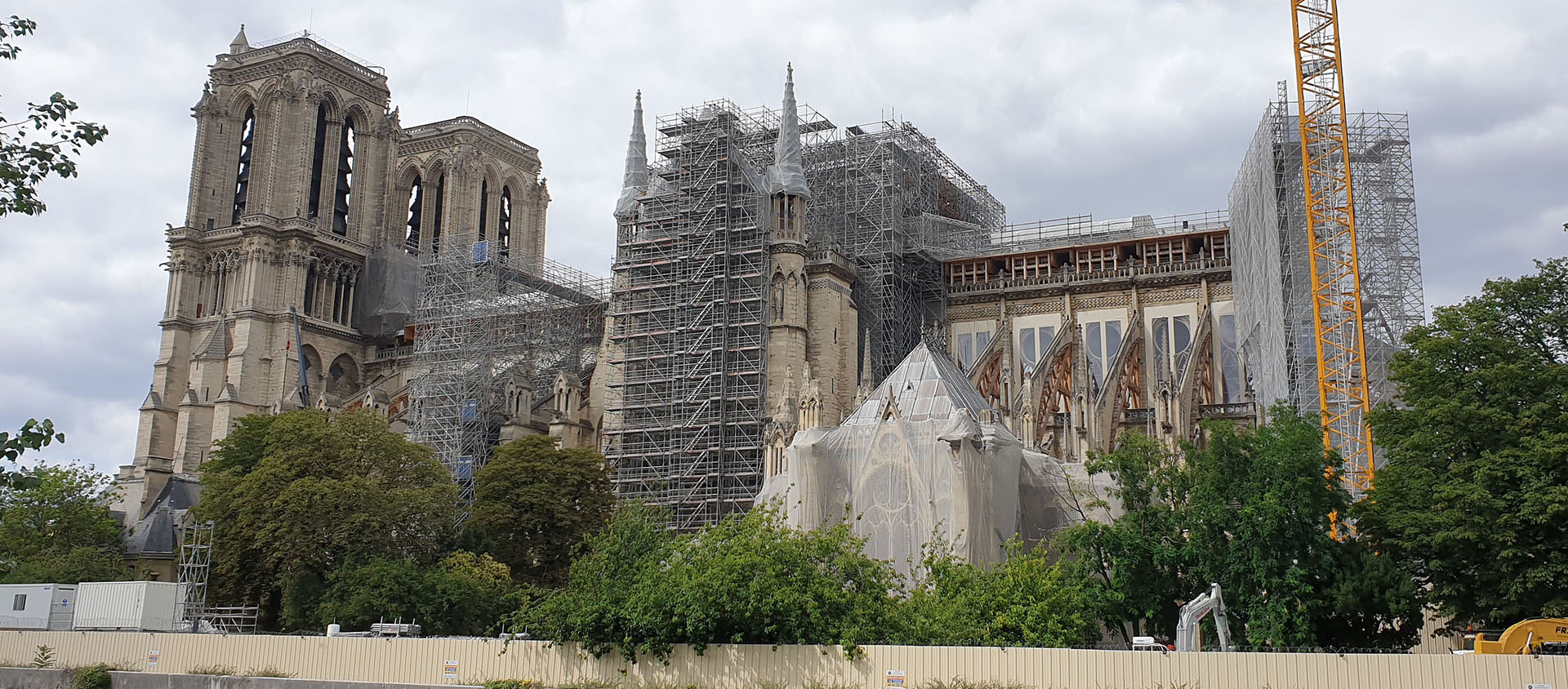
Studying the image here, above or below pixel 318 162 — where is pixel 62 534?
below

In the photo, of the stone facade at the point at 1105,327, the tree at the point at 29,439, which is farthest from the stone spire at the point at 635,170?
the tree at the point at 29,439

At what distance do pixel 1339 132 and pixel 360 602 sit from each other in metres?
32.4

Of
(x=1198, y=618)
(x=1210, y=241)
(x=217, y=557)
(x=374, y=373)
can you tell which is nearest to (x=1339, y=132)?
(x=1210, y=241)

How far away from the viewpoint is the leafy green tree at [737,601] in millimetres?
23688

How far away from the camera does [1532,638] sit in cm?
2270

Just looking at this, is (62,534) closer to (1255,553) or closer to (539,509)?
(539,509)

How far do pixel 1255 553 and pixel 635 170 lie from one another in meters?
41.2

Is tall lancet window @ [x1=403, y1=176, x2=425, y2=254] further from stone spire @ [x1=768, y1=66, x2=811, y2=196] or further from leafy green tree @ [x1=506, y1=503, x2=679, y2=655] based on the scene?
leafy green tree @ [x1=506, y1=503, x2=679, y2=655]

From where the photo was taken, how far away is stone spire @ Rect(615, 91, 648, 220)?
5941 centimetres

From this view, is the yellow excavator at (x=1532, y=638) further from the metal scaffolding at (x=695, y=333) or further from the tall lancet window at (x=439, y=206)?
the tall lancet window at (x=439, y=206)

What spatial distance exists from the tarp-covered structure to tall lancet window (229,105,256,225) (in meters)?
42.5

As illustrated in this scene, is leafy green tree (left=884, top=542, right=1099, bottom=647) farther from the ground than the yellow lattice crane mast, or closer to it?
closer to it

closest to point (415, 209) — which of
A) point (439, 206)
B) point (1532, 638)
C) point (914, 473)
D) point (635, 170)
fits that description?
point (439, 206)

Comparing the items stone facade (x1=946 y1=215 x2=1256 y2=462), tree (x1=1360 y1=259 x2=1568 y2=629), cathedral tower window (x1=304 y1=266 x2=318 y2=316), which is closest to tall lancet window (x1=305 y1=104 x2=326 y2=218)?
cathedral tower window (x1=304 y1=266 x2=318 y2=316)
